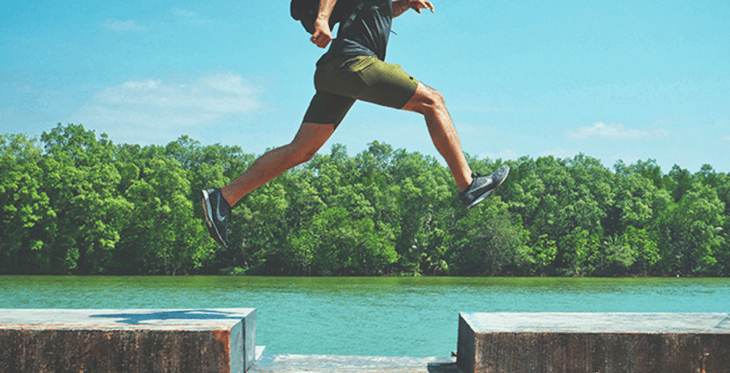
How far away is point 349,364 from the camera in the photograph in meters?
3.17

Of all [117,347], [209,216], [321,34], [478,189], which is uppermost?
[321,34]

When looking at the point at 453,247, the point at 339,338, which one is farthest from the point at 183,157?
the point at 339,338

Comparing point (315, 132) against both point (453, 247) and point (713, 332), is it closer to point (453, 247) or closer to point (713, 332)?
point (713, 332)

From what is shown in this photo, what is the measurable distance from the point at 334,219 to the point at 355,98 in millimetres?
57010

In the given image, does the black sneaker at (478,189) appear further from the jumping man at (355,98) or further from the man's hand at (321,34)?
the man's hand at (321,34)

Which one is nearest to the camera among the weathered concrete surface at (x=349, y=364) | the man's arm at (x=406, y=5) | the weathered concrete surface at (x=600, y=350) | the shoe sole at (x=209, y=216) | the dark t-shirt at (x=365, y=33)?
the weathered concrete surface at (x=600, y=350)

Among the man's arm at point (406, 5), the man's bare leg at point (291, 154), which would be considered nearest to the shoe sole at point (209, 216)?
the man's bare leg at point (291, 154)

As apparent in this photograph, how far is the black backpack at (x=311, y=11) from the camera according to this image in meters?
3.28

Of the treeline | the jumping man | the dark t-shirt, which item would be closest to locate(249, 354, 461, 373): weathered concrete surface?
the jumping man

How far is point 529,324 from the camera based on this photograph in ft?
9.25

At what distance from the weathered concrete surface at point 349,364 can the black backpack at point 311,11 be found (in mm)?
1731

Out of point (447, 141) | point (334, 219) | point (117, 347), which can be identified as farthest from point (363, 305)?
point (334, 219)

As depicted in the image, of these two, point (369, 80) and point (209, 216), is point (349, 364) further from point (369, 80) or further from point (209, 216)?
point (369, 80)

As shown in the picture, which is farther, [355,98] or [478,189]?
[478,189]
